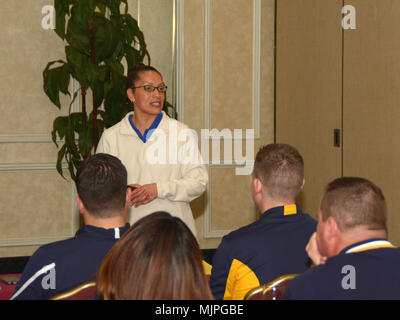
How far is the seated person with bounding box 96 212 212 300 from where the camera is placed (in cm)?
99

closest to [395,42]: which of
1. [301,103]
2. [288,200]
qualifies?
[301,103]

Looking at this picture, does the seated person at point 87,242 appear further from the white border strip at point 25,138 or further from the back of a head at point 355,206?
the white border strip at point 25,138

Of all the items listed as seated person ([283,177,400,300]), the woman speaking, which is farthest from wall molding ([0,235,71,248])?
seated person ([283,177,400,300])

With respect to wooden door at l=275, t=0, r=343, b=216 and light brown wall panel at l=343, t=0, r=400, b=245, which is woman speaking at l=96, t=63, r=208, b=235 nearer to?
light brown wall panel at l=343, t=0, r=400, b=245

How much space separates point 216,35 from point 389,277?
3.68 metres

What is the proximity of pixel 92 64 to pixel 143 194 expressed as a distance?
1.55 metres

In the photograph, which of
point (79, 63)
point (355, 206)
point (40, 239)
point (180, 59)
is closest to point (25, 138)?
point (40, 239)

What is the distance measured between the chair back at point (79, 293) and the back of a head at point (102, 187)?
359 mm

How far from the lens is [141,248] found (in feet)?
3.34

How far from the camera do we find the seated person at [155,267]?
991 mm

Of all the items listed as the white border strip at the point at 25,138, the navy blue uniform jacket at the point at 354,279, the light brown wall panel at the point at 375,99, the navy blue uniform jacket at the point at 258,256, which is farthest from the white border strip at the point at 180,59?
the navy blue uniform jacket at the point at 354,279

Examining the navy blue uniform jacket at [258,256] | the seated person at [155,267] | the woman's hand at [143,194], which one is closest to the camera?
the seated person at [155,267]

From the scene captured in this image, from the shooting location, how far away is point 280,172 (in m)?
1.93

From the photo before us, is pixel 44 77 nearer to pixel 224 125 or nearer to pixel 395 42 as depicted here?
pixel 224 125
